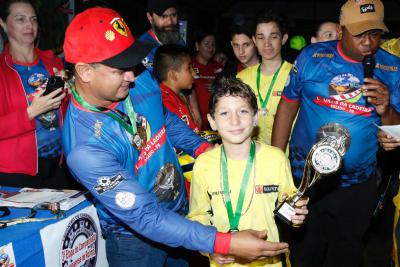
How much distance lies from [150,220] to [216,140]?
185 cm

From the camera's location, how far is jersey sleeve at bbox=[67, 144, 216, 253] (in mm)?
1867

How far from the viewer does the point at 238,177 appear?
2.30 m

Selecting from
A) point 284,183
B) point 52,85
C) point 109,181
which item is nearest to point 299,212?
point 284,183

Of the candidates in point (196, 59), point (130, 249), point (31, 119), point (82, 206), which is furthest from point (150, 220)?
point (196, 59)

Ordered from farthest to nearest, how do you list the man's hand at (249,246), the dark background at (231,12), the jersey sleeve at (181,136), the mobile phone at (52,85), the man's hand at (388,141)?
the dark background at (231,12)
the mobile phone at (52,85)
the jersey sleeve at (181,136)
the man's hand at (388,141)
the man's hand at (249,246)

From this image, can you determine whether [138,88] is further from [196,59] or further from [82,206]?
[196,59]

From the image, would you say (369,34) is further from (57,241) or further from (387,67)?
(57,241)

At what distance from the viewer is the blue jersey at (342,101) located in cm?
282

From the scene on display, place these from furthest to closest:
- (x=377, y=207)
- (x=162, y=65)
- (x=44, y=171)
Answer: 1. (x=162, y=65)
2. (x=44, y=171)
3. (x=377, y=207)

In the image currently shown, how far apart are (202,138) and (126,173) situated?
3.20 feet

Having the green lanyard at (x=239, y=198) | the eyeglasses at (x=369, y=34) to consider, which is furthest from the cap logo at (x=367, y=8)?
the green lanyard at (x=239, y=198)

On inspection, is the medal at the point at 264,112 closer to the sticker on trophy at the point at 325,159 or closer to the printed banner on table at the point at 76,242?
the sticker on trophy at the point at 325,159

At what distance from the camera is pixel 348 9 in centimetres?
286

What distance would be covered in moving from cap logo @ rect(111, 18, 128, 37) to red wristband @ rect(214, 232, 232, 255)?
1025mm
